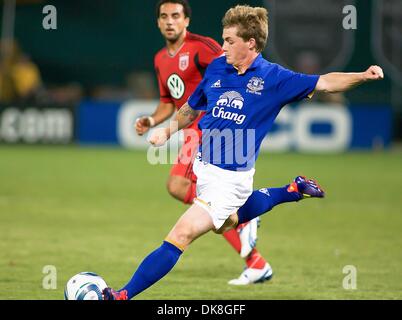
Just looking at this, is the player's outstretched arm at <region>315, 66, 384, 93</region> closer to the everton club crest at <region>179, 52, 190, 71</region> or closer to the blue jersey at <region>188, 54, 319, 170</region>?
the blue jersey at <region>188, 54, 319, 170</region>

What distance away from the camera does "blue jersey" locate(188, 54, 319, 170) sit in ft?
21.2

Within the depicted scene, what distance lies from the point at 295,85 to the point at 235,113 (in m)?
0.47

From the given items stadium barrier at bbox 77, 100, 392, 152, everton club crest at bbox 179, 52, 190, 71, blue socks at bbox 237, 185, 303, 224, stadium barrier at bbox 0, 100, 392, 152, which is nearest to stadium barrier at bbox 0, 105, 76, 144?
stadium barrier at bbox 0, 100, 392, 152

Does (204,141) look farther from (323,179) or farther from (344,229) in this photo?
(323,179)

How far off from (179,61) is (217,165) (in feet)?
7.32

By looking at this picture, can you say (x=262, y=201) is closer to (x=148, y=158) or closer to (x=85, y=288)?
(x=85, y=288)

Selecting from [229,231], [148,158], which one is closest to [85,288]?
[229,231]

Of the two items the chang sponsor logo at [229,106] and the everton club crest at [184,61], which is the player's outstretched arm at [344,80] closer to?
the chang sponsor logo at [229,106]

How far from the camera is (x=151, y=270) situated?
6.21 meters

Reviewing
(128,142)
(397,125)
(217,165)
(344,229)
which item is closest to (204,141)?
(217,165)

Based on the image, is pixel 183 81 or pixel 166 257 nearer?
pixel 166 257

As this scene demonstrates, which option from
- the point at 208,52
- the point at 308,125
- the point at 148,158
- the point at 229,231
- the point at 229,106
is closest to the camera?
the point at 229,106

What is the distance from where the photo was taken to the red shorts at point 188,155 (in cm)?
828

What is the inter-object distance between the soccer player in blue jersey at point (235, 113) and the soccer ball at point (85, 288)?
37 cm
